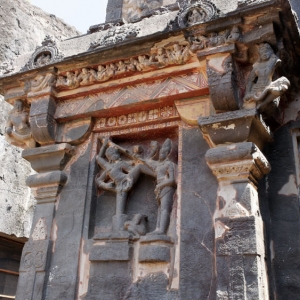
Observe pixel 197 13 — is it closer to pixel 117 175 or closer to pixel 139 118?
pixel 139 118

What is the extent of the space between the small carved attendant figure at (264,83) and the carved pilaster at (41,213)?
1833mm

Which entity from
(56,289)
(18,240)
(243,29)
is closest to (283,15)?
(243,29)

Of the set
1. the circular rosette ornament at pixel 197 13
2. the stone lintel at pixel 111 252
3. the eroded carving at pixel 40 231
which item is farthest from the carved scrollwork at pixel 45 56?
the stone lintel at pixel 111 252

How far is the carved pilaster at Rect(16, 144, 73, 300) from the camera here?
154 inches

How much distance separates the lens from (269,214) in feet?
11.8

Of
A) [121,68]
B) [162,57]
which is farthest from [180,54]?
[121,68]

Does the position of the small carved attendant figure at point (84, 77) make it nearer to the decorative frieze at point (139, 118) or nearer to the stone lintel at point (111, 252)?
the decorative frieze at point (139, 118)

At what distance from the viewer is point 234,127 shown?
11.3 ft

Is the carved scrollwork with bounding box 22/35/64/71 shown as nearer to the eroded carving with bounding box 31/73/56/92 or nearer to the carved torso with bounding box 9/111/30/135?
the eroded carving with bounding box 31/73/56/92

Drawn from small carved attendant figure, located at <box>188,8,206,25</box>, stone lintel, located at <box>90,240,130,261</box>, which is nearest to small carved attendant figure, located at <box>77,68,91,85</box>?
small carved attendant figure, located at <box>188,8,206,25</box>

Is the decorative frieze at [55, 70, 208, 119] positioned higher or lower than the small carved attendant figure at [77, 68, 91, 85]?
lower

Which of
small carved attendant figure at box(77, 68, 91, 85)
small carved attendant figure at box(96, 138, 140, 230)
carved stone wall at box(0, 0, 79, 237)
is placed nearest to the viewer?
small carved attendant figure at box(96, 138, 140, 230)

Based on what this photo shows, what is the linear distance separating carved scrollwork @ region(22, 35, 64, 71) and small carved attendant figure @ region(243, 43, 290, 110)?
1.92 metres

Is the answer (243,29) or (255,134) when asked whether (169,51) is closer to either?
(243,29)
